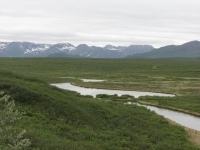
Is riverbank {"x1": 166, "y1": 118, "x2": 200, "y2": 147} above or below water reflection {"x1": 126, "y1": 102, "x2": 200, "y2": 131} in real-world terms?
above

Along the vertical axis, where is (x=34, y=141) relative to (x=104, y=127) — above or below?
above

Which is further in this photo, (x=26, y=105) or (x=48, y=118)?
(x=26, y=105)

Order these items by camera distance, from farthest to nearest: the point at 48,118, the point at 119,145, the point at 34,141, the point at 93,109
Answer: the point at 93,109
the point at 48,118
the point at 119,145
the point at 34,141

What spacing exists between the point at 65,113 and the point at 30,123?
6388 mm

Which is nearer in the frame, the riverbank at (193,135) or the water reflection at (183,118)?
the riverbank at (193,135)

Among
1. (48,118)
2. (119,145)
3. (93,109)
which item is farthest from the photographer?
(93,109)

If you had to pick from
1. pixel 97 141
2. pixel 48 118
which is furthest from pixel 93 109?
pixel 97 141

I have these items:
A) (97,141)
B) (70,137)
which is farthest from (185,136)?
(70,137)

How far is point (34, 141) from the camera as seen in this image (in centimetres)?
1936

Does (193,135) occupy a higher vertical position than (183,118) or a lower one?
higher

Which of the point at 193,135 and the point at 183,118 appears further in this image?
the point at 183,118

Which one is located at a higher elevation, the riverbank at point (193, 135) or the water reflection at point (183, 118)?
the riverbank at point (193, 135)

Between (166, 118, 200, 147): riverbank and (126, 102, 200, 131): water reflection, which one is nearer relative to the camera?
(166, 118, 200, 147): riverbank

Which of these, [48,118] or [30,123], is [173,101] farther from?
[30,123]
